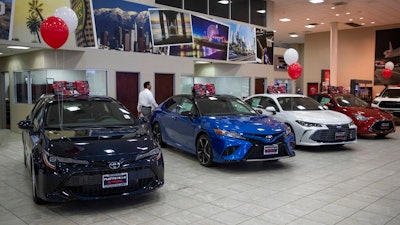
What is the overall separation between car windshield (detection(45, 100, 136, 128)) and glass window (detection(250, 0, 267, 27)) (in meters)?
11.6

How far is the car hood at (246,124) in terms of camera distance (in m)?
6.12

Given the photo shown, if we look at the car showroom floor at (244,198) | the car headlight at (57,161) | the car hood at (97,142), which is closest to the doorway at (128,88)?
the car showroom floor at (244,198)

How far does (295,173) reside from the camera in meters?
6.18

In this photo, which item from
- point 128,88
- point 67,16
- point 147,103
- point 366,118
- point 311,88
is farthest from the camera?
point 311,88

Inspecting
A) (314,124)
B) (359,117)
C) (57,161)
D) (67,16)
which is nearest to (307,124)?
(314,124)

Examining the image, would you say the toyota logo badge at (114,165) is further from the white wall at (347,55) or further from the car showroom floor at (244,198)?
the white wall at (347,55)

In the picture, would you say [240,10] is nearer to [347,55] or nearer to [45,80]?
[45,80]

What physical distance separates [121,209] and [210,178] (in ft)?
6.03

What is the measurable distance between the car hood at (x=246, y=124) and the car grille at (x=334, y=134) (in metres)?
1.69

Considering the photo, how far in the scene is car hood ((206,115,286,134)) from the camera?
6.12 meters

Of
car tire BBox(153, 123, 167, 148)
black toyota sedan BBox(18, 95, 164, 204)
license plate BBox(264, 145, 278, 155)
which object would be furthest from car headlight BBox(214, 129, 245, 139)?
car tire BBox(153, 123, 167, 148)

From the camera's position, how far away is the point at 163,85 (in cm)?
1273

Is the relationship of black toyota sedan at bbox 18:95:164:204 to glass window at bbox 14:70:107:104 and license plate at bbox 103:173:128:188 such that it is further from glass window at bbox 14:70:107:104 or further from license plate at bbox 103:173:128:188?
glass window at bbox 14:70:107:104

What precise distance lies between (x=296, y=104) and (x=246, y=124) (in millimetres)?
3118
